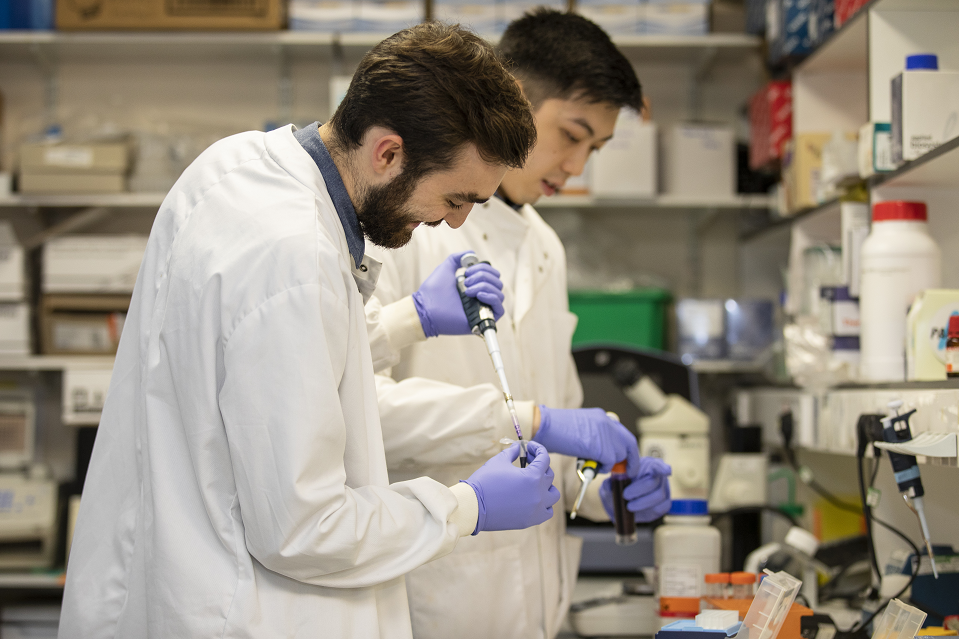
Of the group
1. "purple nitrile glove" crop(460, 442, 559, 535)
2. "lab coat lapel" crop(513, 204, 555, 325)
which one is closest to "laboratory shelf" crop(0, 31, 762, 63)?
"lab coat lapel" crop(513, 204, 555, 325)

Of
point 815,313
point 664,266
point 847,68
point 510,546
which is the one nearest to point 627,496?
point 510,546

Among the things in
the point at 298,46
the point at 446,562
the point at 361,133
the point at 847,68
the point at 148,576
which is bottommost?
the point at 446,562

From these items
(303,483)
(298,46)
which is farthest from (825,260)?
(298,46)

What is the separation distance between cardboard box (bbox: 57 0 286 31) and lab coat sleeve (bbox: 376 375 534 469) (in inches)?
74.0

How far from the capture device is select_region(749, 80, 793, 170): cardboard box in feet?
7.86

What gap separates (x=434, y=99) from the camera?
915 millimetres

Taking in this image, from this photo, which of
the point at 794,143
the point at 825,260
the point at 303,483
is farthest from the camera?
the point at 794,143

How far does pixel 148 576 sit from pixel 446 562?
0.53 meters

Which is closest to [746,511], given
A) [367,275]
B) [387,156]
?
[367,275]

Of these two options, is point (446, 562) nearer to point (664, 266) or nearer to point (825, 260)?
point (825, 260)

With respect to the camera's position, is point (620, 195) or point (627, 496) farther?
point (620, 195)

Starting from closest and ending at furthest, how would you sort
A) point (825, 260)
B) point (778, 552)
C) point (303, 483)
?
1. point (303, 483)
2. point (778, 552)
3. point (825, 260)

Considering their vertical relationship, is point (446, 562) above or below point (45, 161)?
below

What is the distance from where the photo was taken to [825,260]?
1944 mm
